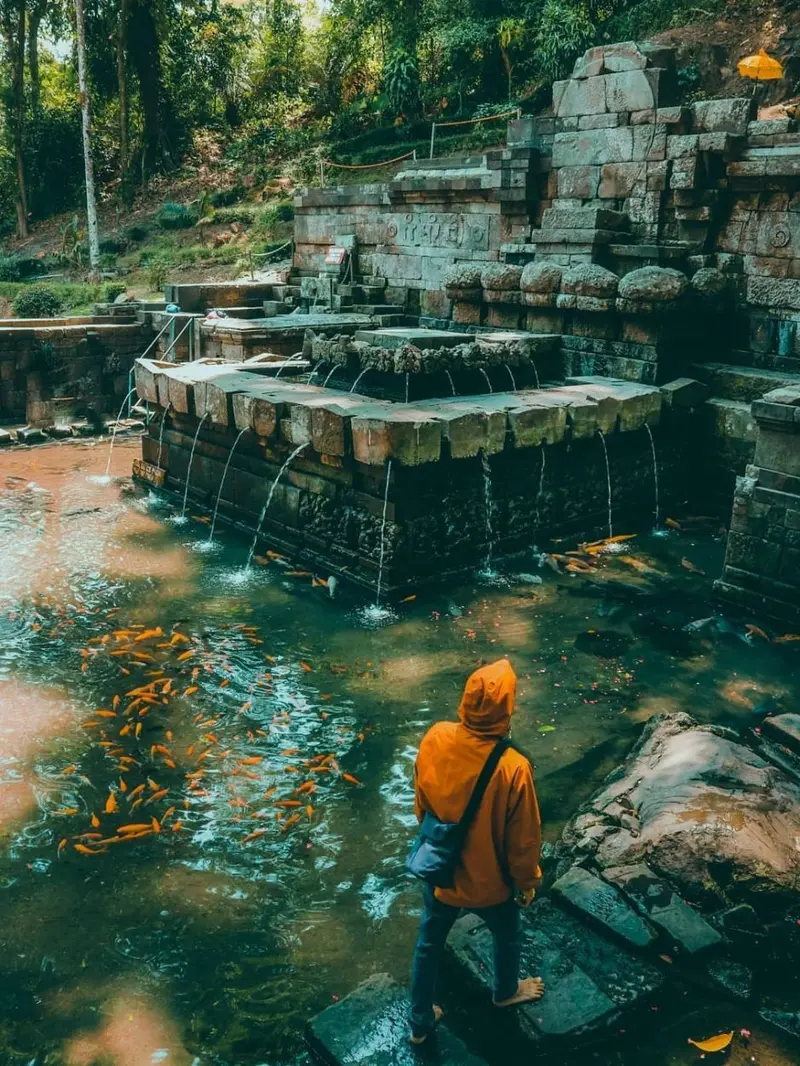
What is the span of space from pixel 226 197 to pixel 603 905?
25.4 metres

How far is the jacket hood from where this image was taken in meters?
2.88

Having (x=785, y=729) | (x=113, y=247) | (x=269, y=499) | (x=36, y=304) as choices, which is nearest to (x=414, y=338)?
(x=269, y=499)

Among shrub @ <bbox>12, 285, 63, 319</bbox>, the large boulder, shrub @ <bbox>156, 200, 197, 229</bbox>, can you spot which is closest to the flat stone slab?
the large boulder

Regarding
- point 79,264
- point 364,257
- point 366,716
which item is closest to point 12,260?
point 79,264

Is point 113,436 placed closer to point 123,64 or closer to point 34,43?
point 123,64

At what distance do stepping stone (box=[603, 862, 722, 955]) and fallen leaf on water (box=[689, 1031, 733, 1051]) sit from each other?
13.2 inches

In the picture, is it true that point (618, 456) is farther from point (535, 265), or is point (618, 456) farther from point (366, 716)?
point (366, 716)

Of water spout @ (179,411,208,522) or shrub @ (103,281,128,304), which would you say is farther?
shrub @ (103,281,128,304)

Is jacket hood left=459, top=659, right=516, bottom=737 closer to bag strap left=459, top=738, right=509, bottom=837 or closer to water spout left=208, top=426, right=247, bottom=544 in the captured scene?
bag strap left=459, top=738, right=509, bottom=837

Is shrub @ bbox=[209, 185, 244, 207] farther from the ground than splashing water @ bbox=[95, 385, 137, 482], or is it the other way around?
shrub @ bbox=[209, 185, 244, 207]

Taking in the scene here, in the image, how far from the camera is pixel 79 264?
78.6 ft

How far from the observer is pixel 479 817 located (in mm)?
2949

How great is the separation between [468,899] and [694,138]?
9.43 m

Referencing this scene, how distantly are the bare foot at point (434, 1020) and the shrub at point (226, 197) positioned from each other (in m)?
25.5
